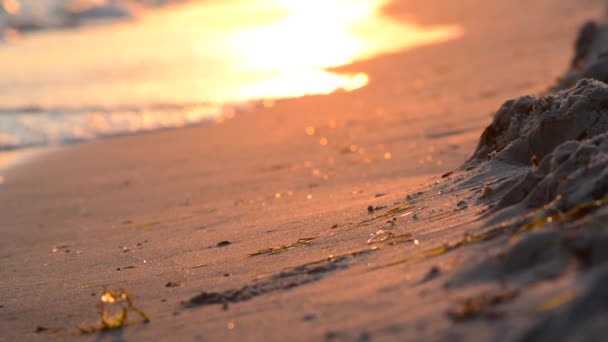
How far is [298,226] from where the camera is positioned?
3.88m

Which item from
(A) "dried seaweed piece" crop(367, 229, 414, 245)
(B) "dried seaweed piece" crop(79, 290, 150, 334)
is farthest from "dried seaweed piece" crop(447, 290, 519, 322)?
(B) "dried seaweed piece" crop(79, 290, 150, 334)

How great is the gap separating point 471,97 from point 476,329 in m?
5.32

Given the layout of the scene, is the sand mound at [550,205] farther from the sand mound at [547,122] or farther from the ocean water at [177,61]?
the ocean water at [177,61]

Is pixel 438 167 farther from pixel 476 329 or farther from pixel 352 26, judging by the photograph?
pixel 352 26

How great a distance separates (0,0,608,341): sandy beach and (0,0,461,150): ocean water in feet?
2.42

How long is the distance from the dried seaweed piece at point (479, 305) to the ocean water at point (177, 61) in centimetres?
673

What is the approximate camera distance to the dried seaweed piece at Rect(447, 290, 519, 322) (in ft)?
7.07

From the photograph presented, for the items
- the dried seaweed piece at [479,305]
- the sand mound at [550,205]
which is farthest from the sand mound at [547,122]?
the dried seaweed piece at [479,305]

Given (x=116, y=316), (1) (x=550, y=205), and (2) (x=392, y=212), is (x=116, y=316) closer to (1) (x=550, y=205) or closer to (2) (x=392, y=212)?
(2) (x=392, y=212)

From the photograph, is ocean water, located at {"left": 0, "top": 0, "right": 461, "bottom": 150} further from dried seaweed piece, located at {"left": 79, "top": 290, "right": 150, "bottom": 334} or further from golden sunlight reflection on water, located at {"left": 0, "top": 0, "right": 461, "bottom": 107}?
dried seaweed piece, located at {"left": 79, "top": 290, "right": 150, "bottom": 334}

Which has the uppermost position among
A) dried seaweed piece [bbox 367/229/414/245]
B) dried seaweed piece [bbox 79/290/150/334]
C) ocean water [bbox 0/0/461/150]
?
ocean water [bbox 0/0/461/150]

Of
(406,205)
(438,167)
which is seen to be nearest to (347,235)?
(406,205)

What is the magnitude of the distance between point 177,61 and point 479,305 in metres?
10.2

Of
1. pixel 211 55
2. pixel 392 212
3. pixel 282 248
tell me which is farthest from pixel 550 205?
pixel 211 55
